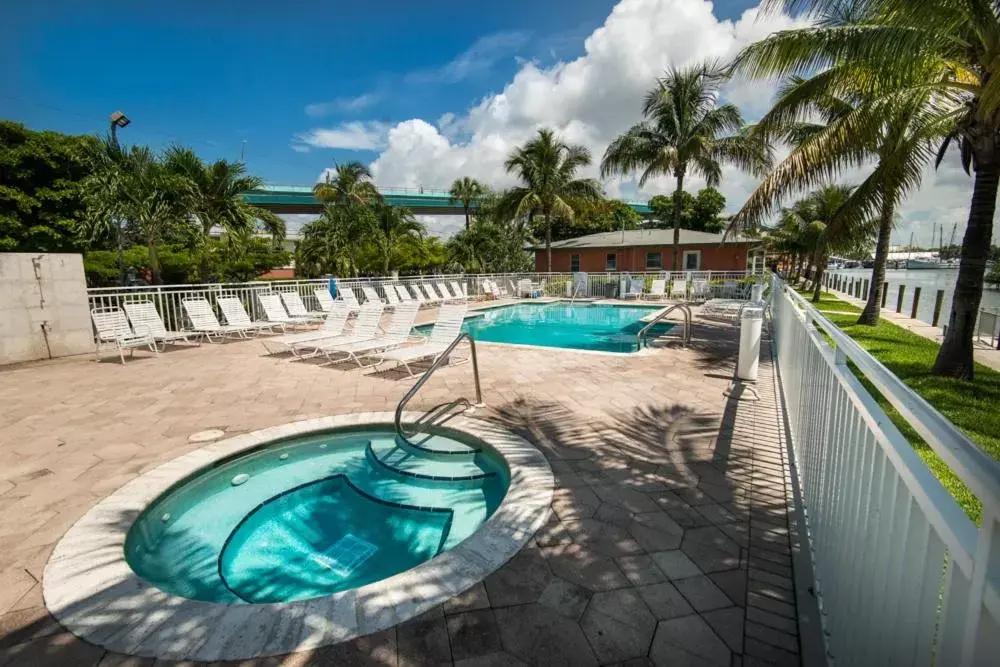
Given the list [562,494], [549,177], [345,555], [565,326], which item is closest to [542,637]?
[562,494]

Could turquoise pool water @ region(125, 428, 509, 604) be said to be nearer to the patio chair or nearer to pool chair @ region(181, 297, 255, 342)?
pool chair @ region(181, 297, 255, 342)

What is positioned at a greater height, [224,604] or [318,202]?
[318,202]

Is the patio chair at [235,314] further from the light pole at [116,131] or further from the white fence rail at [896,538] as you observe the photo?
the white fence rail at [896,538]

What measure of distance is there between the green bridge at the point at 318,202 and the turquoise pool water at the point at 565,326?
21.9 meters

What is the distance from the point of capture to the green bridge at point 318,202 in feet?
138

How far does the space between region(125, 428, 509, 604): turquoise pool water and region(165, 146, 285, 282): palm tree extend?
36.3 feet

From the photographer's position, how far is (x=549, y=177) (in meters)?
25.3

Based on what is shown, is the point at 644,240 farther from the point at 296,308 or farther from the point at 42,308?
the point at 42,308

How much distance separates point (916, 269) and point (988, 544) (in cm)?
15572

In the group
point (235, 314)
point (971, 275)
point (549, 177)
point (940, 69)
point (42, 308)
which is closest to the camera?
point (940, 69)

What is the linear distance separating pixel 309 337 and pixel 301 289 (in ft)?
18.9

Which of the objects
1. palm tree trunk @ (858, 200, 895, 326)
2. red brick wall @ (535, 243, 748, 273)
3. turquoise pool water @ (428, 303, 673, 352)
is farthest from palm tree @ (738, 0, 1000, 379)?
red brick wall @ (535, 243, 748, 273)

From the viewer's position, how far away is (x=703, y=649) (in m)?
2.03

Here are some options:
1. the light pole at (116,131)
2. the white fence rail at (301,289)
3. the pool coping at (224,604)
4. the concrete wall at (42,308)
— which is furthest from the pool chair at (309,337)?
the light pole at (116,131)
